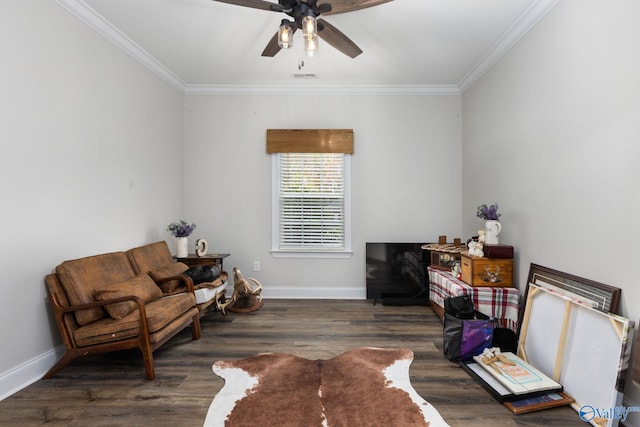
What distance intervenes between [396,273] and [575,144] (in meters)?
2.48

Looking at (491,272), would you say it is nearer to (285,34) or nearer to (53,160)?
(285,34)

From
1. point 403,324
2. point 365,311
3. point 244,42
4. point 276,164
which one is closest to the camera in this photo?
point 244,42

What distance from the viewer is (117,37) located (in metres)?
3.05

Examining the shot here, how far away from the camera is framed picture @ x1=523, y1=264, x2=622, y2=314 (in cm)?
190

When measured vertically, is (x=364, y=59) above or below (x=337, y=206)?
above

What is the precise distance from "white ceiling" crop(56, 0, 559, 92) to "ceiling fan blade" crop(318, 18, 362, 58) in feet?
0.79

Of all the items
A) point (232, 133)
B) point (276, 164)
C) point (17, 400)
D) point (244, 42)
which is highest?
point (244, 42)

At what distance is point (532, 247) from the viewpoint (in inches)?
108

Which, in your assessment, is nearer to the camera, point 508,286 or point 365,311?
point 508,286

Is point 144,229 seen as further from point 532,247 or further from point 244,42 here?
point 532,247

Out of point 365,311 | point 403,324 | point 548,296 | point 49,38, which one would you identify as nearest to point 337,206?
point 365,311

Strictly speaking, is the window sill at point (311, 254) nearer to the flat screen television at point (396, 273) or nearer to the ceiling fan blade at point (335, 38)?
the flat screen television at point (396, 273)

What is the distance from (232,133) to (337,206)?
1.78 meters

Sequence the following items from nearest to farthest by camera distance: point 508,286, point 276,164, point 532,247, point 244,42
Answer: point 532,247
point 508,286
point 244,42
point 276,164
